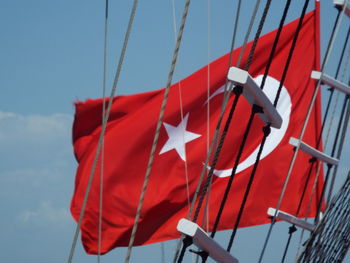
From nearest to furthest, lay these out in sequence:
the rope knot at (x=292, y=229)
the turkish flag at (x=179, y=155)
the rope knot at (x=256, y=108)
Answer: the rope knot at (x=256, y=108)
the rope knot at (x=292, y=229)
the turkish flag at (x=179, y=155)

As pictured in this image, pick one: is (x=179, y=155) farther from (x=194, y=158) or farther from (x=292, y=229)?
(x=292, y=229)

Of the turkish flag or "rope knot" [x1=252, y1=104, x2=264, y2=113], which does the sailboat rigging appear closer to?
the turkish flag

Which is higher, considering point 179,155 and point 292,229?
point 179,155

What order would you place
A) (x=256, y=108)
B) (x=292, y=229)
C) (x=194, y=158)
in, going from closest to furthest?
1. (x=256, y=108)
2. (x=292, y=229)
3. (x=194, y=158)

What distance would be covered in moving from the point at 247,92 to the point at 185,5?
3.05 feet

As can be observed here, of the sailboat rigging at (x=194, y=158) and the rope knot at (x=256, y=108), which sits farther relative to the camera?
the sailboat rigging at (x=194, y=158)

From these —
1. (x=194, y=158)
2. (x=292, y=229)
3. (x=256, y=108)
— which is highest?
(x=194, y=158)

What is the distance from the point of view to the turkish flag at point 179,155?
43.3 feet

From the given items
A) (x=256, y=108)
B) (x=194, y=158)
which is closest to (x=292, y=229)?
(x=194, y=158)

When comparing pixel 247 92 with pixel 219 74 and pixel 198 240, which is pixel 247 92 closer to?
pixel 198 240

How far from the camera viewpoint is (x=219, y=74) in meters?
13.6

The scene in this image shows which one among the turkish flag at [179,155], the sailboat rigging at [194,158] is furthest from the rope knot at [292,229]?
the turkish flag at [179,155]

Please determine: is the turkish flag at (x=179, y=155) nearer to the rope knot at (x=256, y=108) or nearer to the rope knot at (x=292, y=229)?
the rope knot at (x=292, y=229)

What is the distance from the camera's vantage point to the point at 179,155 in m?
13.7
